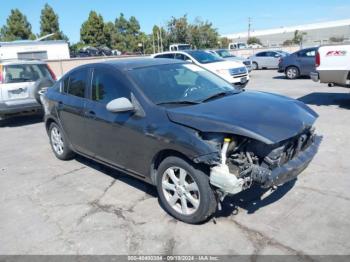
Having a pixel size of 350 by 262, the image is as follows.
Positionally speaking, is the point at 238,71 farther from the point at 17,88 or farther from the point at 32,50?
the point at 32,50

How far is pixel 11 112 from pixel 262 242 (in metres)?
7.85

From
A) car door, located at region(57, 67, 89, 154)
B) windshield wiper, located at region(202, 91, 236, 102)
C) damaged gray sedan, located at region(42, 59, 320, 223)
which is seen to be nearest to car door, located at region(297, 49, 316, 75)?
damaged gray sedan, located at region(42, 59, 320, 223)

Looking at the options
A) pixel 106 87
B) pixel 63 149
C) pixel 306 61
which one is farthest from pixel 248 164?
pixel 306 61

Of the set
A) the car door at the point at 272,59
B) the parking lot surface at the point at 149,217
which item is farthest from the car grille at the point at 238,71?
the car door at the point at 272,59

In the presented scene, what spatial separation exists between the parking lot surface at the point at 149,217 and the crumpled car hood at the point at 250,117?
975mm

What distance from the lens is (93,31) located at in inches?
2034

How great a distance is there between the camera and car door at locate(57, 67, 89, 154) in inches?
204

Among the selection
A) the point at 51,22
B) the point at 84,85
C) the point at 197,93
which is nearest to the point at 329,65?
the point at 197,93

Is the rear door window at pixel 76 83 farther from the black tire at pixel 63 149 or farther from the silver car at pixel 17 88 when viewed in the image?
the silver car at pixel 17 88

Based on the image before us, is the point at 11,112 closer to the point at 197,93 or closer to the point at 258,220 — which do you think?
the point at 197,93

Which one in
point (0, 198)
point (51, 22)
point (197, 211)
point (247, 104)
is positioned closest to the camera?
point (197, 211)

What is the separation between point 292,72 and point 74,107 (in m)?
14.2

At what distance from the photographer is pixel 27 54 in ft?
101

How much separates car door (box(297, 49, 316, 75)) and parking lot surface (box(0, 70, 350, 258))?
11632 millimetres
